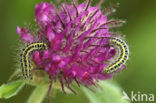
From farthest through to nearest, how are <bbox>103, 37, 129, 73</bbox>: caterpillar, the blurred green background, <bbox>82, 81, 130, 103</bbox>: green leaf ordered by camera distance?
the blurred green background, <bbox>82, 81, 130, 103</bbox>: green leaf, <bbox>103, 37, 129, 73</bbox>: caterpillar

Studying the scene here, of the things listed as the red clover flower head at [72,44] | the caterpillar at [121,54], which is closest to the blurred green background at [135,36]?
the red clover flower head at [72,44]

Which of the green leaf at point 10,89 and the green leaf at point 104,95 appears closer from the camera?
the green leaf at point 10,89

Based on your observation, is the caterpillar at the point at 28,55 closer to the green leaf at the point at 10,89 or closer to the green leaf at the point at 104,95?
the green leaf at the point at 10,89

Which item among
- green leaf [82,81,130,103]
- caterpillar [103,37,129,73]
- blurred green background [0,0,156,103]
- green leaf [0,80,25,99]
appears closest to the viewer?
green leaf [0,80,25,99]

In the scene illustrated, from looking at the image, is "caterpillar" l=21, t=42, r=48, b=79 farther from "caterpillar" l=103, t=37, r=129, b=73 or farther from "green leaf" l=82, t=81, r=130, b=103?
"green leaf" l=82, t=81, r=130, b=103

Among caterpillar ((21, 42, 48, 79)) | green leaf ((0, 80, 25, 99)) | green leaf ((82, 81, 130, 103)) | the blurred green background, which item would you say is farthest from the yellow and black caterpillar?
the blurred green background

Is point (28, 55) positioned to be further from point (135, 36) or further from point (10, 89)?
point (135, 36)

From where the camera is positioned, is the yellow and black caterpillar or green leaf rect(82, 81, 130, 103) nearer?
the yellow and black caterpillar
